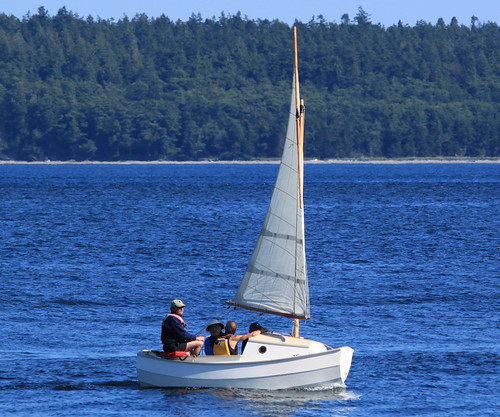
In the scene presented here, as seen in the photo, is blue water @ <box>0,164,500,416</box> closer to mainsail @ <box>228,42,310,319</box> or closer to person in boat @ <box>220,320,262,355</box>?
person in boat @ <box>220,320,262,355</box>

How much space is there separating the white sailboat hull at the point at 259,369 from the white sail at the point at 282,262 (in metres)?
1.20

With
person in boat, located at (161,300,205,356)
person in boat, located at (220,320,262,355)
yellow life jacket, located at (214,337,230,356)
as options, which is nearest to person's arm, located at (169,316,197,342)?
person in boat, located at (161,300,205,356)

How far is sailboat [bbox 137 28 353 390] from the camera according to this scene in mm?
23938

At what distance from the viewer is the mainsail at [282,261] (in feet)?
81.6

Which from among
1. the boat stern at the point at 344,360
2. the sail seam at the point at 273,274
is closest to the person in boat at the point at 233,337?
the sail seam at the point at 273,274

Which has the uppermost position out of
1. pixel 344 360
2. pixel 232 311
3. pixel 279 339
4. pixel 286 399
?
pixel 279 339

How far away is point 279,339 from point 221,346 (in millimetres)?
1413

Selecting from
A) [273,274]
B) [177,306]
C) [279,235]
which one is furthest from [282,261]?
[177,306]

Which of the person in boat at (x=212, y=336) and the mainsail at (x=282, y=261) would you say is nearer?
the person in boat at (x=212, y=336)

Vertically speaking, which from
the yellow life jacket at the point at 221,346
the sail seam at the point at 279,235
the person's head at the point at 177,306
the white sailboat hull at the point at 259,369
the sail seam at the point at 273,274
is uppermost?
the sail seam at the point at 279,235

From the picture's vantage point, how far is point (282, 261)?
992 inches

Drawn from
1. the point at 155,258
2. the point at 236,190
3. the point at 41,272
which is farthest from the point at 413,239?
the point at 236,190

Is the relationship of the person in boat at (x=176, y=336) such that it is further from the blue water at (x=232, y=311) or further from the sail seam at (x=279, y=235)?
the sail seam at (x=279, y=235)

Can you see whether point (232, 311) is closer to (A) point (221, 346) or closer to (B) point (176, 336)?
(A) point (221, 346)
